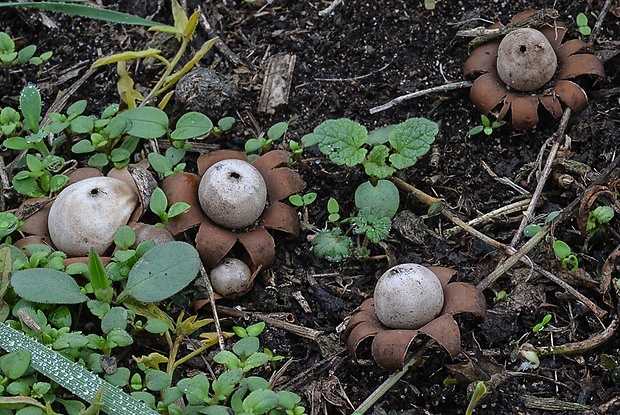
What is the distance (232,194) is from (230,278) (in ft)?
0.90

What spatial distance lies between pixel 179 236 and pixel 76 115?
0.65m

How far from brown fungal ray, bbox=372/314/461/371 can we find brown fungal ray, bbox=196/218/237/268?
62cm

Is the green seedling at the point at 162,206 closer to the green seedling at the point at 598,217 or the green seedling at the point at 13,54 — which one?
the green seedling at the point at 13,54

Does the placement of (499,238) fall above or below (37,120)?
below

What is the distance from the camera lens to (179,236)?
285 cm

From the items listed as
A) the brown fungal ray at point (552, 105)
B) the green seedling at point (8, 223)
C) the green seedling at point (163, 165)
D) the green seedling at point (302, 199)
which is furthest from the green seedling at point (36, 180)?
the brown fungal ray at point (552, 105)

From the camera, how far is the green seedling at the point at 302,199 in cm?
298

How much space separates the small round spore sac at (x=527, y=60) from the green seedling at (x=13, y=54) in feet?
5.95

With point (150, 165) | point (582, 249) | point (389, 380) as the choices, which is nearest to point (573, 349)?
point (582, 249)

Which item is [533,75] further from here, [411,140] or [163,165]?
[163,165]

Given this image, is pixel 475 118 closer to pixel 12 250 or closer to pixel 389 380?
pixel 389 380

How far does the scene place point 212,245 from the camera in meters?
2.75

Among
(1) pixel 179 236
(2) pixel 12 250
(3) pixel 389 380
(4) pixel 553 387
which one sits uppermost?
(2) pixel 12 250

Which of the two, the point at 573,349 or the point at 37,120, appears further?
the point at 37,120
